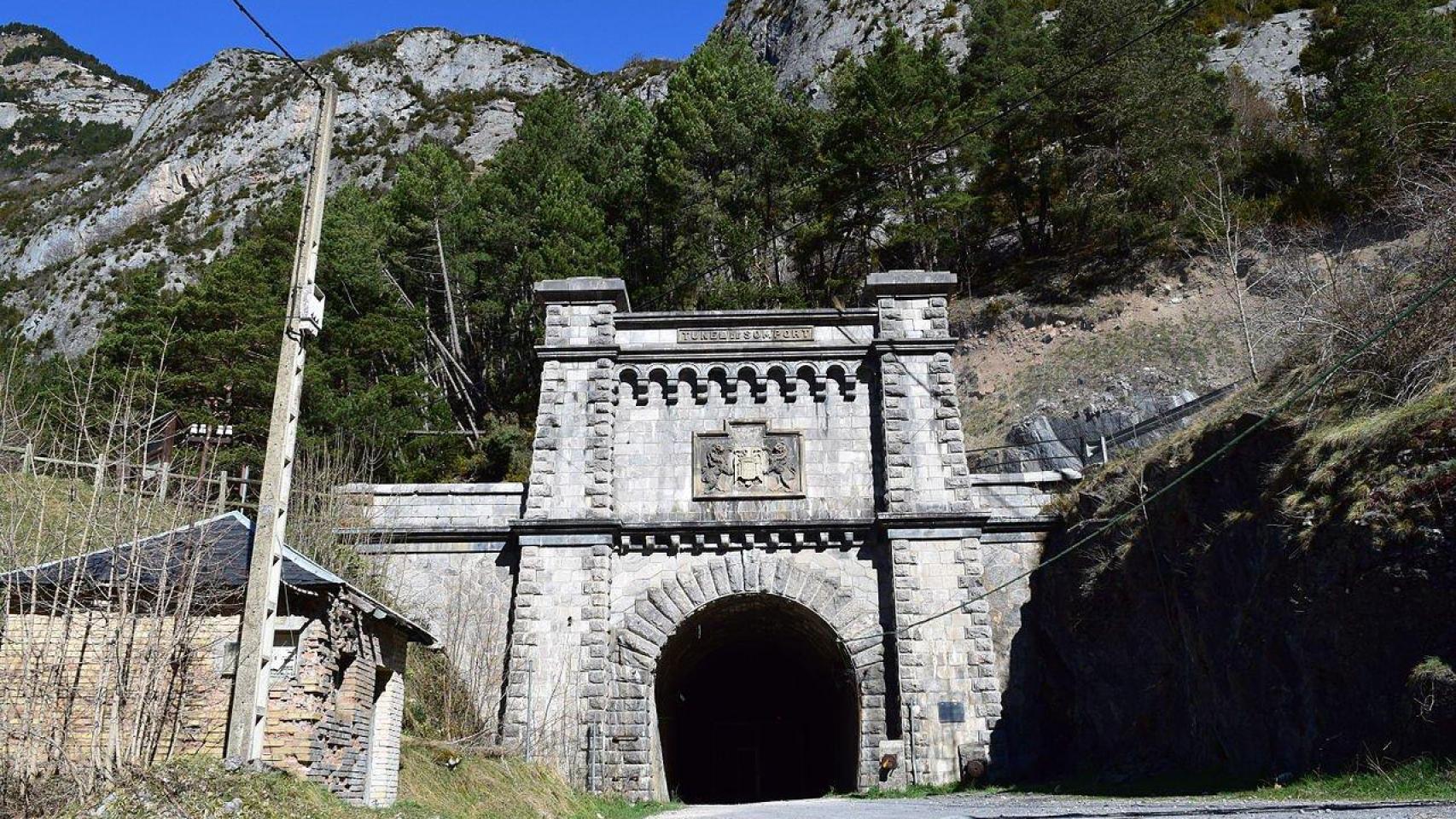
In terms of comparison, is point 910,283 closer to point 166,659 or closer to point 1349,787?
point 1349,787

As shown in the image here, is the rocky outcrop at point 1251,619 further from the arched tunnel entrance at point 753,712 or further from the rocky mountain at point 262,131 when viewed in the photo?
the rocky mountain at point 262,131

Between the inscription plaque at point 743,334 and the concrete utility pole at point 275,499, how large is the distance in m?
10.9

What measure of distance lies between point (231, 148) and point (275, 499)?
71.5 metres

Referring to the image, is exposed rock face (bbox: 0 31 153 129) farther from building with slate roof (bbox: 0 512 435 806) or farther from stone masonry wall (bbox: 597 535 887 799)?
building with slate roof (bbox: 0 512 435 806)

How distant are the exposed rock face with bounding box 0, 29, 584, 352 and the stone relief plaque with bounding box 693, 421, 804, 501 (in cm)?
4680

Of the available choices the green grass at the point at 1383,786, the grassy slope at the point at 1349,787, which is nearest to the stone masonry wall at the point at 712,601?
the grassy slope at the point at 1349,787

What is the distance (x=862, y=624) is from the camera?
67.0ft

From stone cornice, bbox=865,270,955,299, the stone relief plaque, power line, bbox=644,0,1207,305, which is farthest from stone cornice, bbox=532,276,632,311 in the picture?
power line, bbox=644,0,1207,305

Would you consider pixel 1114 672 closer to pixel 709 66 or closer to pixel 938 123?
pixel 938 123

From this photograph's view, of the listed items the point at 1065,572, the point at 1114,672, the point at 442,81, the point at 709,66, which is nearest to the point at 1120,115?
the point at 709,66

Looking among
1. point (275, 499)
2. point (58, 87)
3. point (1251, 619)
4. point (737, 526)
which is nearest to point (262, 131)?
point (58, 87)

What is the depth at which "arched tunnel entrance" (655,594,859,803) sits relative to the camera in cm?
2277

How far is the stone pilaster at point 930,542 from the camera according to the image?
19406 millimetres

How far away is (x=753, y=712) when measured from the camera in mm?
28719
